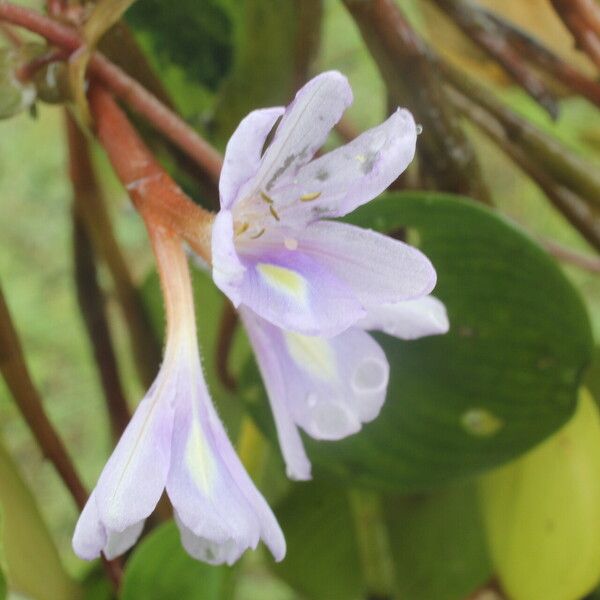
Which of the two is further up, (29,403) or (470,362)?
(29,403)

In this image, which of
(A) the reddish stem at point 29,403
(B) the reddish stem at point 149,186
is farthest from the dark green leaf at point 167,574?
(B) the reddish stem at point 149,186

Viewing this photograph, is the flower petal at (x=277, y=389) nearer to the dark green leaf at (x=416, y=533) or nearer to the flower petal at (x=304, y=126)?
the flower petal at (x=304, y=126)

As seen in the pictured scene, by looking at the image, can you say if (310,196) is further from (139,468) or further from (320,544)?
(320,544)

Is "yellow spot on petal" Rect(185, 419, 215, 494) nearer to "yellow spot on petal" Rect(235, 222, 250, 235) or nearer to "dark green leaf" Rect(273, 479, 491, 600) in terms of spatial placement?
"yellow spot on petal" Rect(235, 222, 250, 235)

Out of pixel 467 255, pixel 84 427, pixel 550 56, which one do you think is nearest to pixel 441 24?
pixel 550 56

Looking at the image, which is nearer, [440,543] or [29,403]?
[29,403]

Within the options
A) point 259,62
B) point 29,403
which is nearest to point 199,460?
point 29,403

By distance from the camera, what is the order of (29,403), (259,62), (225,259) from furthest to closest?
(259,62) < (29,403) < (225,259)
